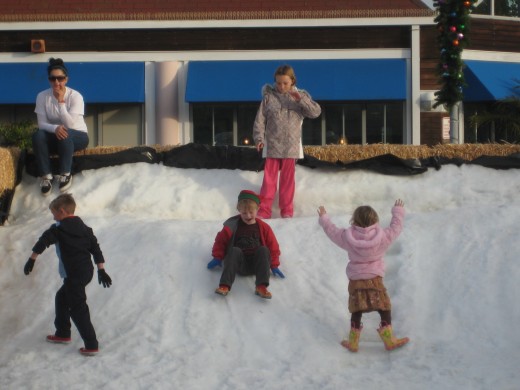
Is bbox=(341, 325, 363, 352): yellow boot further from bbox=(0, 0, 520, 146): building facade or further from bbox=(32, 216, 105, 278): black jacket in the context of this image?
bbox=(0, 0, 520, 146): building facade

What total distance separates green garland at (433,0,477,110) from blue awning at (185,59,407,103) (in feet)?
18.6

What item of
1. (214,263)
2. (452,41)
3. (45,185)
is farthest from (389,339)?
(452,41)

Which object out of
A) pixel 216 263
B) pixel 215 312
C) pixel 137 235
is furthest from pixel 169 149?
pixel 215 312

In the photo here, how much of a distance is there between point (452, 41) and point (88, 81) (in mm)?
10402

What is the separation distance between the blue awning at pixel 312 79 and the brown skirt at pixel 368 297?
15.1 m

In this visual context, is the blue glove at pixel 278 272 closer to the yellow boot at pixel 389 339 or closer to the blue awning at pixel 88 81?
the yellow boot at pixel 389 339

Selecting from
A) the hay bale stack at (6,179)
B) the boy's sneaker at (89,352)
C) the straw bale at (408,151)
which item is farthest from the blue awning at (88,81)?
the boy's sneaker at (89,352)

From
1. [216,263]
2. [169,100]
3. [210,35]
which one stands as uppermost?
[210,35]

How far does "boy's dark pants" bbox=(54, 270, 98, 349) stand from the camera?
771 centimetres

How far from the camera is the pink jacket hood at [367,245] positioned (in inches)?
311

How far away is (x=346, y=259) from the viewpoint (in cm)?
927

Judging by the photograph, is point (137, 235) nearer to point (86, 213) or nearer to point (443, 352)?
point (86, 213)

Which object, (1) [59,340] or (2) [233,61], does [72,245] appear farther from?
(2) [233,61]

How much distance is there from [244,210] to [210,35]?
1582 cm
